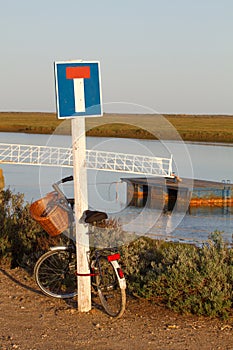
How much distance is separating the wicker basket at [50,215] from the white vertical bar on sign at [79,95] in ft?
4.14

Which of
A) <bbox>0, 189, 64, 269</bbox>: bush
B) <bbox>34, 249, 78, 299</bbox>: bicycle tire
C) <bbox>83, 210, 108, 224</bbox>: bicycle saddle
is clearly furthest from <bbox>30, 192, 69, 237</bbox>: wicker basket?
<bbox>0, 189, 64, 269</bbox>: bush

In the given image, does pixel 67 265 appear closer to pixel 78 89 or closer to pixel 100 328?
pixel 100 328

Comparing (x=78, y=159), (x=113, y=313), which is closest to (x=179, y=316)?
(x=113, y=313)

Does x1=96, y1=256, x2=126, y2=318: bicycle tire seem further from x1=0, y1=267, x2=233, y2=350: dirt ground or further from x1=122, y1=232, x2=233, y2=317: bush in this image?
x1=122, y1=232, x2=233, y2=317: bush

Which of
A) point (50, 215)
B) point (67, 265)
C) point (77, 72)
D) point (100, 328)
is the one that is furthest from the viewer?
point (67, 265)

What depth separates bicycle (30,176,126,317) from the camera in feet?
21.7

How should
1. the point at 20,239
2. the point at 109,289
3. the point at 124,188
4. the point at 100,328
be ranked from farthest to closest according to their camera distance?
the point at 124,188 < the point at 20,239 < the point at 109,289 < the point at 100,328

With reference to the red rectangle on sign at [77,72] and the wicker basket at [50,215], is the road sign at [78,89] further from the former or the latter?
the wicker basket at [50,215]

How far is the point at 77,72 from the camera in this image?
21.1 feet

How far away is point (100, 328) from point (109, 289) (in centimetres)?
73

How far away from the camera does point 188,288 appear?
6.72 metres

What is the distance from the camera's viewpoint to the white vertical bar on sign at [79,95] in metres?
6.45

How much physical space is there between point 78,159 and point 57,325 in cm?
168

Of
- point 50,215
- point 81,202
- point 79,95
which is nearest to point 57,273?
point 50,215
